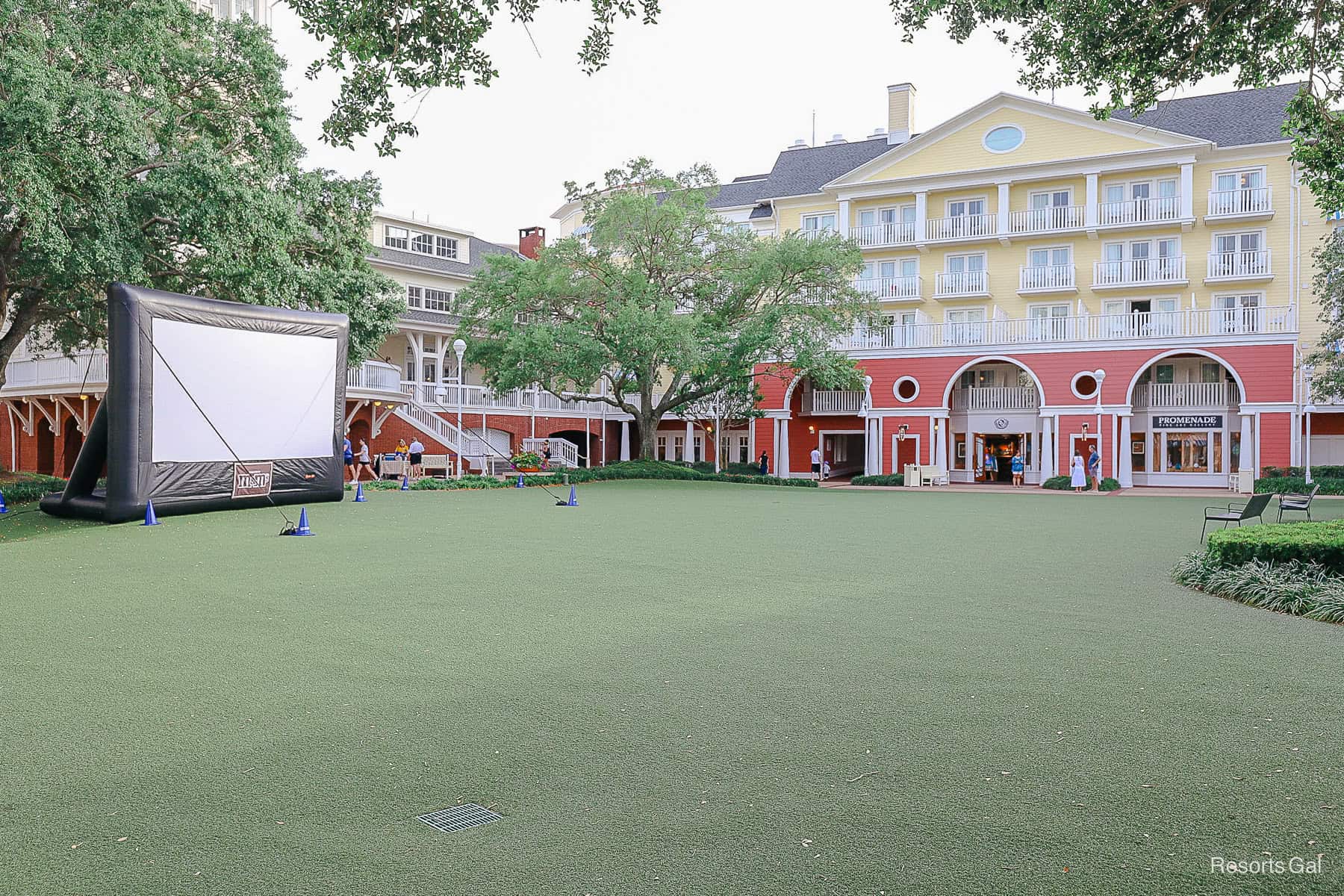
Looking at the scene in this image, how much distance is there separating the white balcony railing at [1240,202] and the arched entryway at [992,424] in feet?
28.9

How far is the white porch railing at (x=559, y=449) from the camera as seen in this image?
121ft

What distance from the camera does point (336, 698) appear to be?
18.1ft

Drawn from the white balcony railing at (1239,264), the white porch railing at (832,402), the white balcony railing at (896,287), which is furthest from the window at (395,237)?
the white balcony railing at (1239,264)

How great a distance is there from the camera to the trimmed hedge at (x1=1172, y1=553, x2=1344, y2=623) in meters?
8.20

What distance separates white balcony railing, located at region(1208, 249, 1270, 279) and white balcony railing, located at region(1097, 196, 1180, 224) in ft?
7.12

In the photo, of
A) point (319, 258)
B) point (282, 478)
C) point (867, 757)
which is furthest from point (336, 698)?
point (319, 258)

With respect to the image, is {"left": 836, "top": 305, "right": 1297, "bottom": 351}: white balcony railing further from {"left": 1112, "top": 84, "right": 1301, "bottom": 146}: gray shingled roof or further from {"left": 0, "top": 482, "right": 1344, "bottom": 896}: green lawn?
{"left": 0, "top": 482, "right": 1344, "bottom": 896}: green lawn

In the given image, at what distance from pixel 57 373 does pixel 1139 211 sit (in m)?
37.4

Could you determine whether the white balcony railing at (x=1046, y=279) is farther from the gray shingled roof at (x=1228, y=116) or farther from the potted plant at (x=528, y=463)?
the potted plant at (x=528, y=463)

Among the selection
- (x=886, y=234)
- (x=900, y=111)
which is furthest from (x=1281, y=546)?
(x=900, y=111)

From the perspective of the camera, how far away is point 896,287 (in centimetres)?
3981

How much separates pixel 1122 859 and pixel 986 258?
38.4 metres

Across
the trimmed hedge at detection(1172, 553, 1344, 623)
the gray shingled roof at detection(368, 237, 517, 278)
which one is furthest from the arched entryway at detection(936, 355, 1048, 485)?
the trimmed hedge at detection(1172, 553, 1344, 623)

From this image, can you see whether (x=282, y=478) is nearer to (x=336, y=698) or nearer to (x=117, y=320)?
(x=117, y=320)
